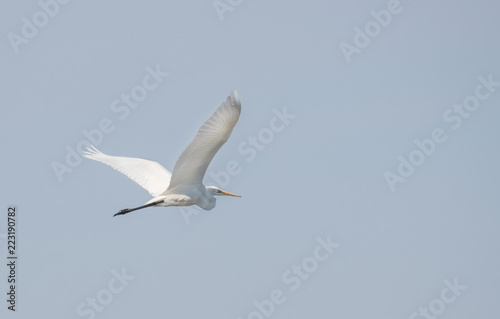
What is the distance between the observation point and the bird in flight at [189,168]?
21.1 m

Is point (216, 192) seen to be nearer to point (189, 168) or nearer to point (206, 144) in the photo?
point (189, 168)

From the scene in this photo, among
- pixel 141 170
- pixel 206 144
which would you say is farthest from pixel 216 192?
pixel 206 144

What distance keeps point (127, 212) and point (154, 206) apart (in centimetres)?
91

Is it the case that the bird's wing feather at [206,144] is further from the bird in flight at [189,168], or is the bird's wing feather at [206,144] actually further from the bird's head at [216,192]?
the bird's head at [216,192]

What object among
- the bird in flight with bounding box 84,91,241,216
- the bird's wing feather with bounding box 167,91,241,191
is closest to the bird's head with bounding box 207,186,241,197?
the bird in flight with bounding box 84,91,241,216

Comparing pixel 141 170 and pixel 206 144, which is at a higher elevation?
pixel 141 170

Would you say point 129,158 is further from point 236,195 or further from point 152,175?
point 236,195

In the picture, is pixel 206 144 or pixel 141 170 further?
pixel 141 170

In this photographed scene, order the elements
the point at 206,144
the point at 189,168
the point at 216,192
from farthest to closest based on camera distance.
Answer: the point at 216,192
the point at 189,168
the point at 206,144

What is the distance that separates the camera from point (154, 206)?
24516mm

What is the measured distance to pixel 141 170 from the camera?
27125 mm

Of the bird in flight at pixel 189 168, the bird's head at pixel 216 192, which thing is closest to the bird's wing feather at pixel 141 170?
the bird in flight at pixel 189 168

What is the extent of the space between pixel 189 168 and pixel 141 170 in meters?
3.92

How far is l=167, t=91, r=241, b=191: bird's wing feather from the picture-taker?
67.8 ft
